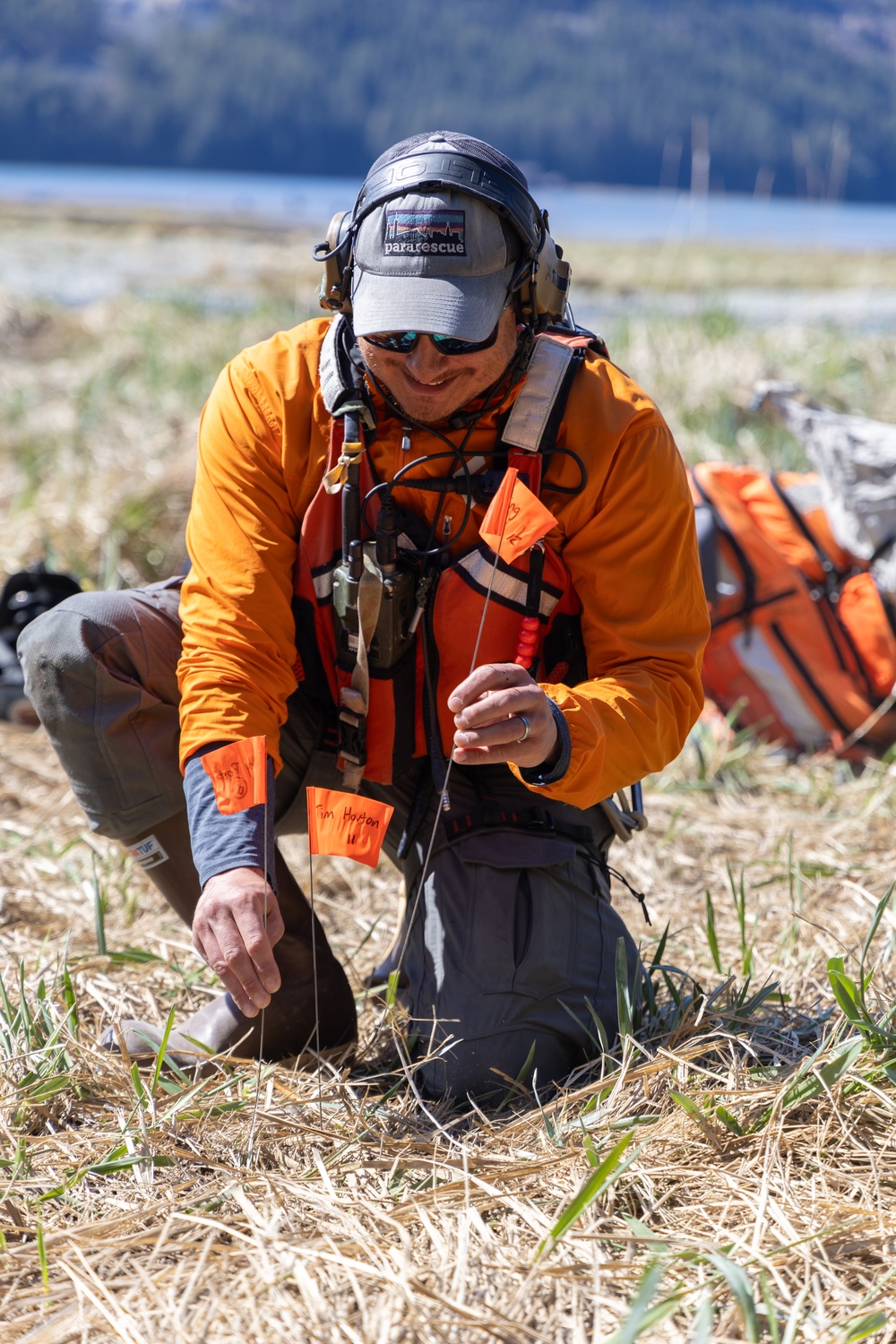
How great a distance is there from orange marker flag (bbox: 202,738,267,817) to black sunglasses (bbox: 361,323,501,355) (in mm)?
696

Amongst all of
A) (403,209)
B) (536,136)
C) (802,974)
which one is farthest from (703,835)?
(536,136)

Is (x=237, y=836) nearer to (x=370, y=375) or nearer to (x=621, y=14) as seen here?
(x=370, y=375)

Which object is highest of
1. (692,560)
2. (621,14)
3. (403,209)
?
(621,14)

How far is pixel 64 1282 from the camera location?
1621 millimetres

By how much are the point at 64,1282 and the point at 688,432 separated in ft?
17.3

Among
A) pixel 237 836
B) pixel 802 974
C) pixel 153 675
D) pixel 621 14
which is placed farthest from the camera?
pixel 621 14

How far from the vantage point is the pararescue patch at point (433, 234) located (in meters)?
2.01

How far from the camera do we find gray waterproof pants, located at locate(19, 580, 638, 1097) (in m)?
2.23

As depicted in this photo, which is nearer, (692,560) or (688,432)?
(692,560)

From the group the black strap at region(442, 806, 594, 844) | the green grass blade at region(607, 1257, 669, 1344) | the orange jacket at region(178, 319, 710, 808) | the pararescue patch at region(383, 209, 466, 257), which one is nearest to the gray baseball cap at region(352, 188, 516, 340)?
the pararescue patch at region(383, 209, 466, 257)

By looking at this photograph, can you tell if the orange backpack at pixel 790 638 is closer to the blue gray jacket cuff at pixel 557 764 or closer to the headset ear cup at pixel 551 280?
the headset ear cup at pixel 551 280

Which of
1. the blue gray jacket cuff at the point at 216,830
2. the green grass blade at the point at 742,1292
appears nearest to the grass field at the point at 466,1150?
the green grass blade at the point at 742,1292

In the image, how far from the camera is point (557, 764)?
194 centimetres

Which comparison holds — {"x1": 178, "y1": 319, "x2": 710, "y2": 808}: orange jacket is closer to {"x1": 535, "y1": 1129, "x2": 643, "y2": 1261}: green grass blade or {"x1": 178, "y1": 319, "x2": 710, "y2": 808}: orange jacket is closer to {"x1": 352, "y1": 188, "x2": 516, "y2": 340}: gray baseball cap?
{"x1": 352, "y1": 188, "x2": 516, "y2": 340}: gray baseball cap
